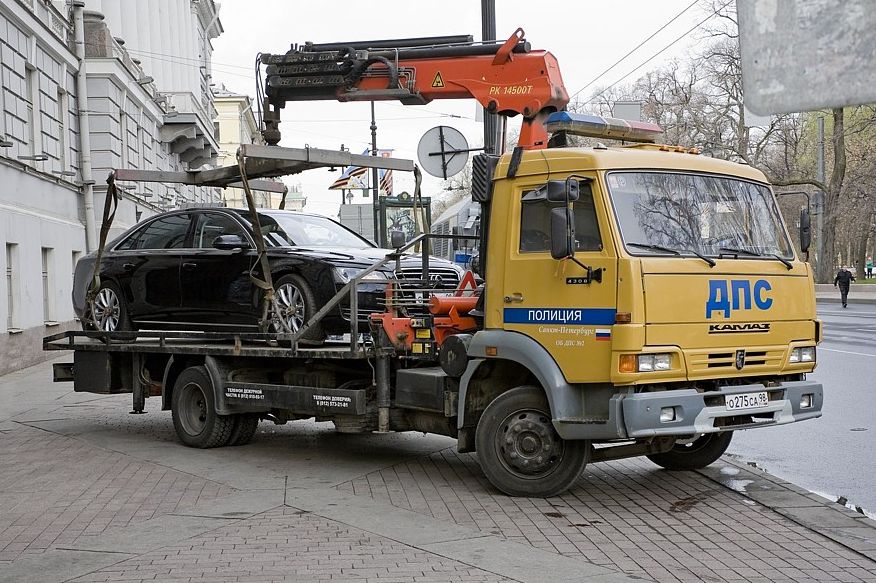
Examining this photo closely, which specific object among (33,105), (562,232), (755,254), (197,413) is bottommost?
(197,413)

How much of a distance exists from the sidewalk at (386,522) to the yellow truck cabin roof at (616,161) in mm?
2474

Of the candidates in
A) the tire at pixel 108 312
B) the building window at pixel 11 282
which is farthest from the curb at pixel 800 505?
the building window at pixel 11 282

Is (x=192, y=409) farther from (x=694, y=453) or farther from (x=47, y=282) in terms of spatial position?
(x=47, y=282)

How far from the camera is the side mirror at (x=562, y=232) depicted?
7355mm

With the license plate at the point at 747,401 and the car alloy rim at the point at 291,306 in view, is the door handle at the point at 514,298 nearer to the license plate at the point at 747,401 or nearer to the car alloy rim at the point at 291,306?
the license plate at the point at 747,401

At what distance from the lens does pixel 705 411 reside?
734 centimetres

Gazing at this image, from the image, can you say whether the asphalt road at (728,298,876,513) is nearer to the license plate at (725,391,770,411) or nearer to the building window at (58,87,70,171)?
the license plate at (725,391,770,411)

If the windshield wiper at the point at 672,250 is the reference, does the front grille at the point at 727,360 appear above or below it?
below

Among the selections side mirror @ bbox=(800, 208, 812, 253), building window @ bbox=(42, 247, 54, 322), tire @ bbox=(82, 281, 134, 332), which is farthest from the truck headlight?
building window @ bbox=(42, 247, 54, 322)

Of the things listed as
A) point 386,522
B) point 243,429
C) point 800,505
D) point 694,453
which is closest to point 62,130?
point 243,429

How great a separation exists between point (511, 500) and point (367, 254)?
136 inches

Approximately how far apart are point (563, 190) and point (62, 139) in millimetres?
19814

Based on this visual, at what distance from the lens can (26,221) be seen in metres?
20.6

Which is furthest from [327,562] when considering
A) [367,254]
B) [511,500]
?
A: [367,254]
